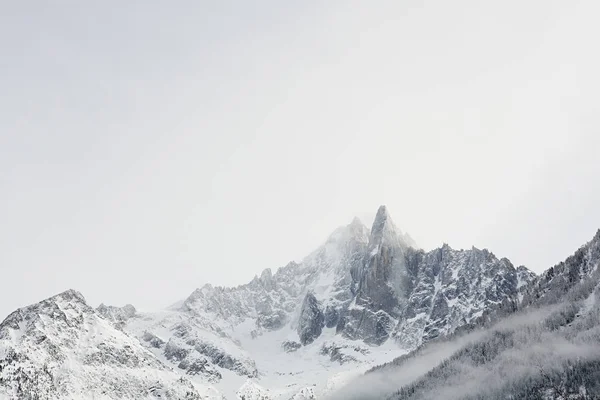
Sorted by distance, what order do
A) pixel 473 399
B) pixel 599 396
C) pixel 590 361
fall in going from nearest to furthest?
pixel 599 396 < pixel 590 361 < pixel 473 399

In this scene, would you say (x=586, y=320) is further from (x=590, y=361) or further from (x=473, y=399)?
(x=473, y=399)

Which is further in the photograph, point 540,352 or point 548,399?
point 540,352

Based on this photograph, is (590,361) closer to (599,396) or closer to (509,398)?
(599,396)

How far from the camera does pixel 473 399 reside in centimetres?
19338

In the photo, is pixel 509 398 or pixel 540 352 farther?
pixel 540 352

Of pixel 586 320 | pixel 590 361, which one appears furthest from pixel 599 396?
pixel 586 320

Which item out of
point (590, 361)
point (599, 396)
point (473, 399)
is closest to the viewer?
point (599, 396)

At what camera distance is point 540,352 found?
196 meters

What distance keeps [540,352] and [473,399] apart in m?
28.2

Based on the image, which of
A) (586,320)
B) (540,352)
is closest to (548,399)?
(540,352)

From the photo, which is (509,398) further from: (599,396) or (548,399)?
(599,396)

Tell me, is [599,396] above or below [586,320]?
below

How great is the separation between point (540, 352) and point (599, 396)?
3426cm

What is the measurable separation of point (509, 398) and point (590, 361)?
→ 1065 inches
